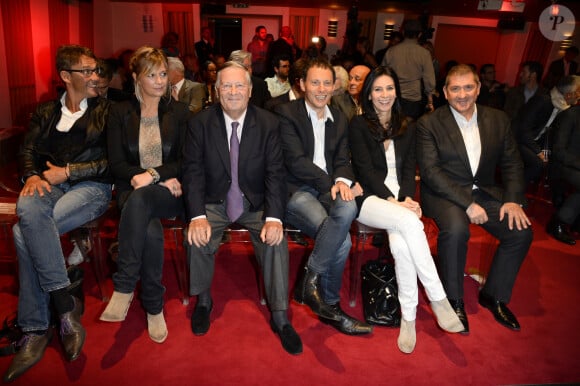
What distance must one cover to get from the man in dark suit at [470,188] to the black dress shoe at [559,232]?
4.87 ft

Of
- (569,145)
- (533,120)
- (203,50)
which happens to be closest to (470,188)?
(569,145)

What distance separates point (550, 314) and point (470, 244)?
1.03 meters

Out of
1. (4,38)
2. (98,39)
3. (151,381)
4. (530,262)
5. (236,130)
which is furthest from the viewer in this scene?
(98,39)

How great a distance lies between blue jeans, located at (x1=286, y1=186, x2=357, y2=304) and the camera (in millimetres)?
2387

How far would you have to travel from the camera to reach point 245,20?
434 inches

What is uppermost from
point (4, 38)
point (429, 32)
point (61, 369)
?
point (429, 32)

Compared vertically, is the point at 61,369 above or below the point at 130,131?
below

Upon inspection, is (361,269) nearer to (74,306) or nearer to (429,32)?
(74,306)

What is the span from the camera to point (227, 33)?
11297mm

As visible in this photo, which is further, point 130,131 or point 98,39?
point 98,39

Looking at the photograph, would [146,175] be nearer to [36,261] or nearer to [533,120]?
[36,261]

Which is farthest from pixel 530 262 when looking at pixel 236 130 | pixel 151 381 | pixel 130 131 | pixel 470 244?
pixel 130 131

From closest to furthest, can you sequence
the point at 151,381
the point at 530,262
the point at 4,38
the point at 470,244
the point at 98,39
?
the point at 151,381, the point at 530,262, the point at 470,244, the point at 4,38, the point at 98,39

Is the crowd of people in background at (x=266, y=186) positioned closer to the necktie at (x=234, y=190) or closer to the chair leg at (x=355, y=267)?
the necktie at (x=234, y=190)
